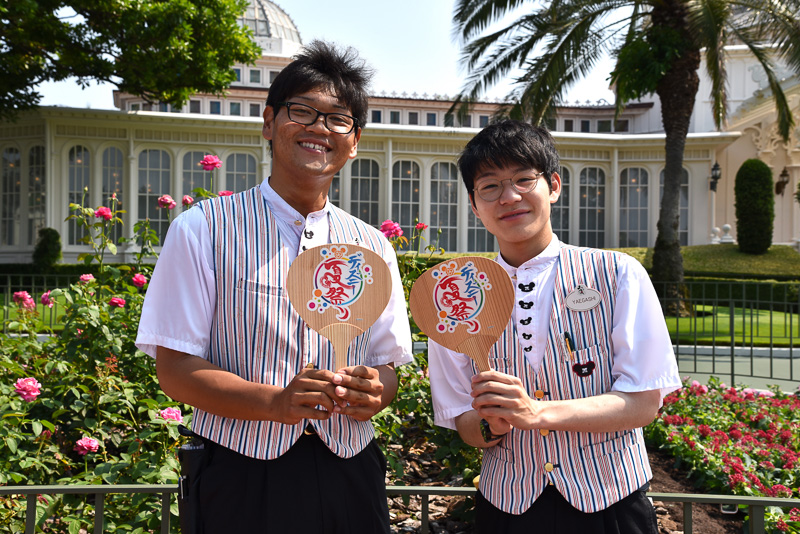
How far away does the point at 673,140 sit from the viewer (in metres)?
11.8

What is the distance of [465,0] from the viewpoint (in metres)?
10.9

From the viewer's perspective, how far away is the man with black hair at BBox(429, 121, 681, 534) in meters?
1.55

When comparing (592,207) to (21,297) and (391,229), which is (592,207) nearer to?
(391,229)

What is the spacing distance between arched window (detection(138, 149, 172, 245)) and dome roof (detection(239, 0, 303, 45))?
27837 mm

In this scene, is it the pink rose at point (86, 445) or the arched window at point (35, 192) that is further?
the arched window at point (35, 192)

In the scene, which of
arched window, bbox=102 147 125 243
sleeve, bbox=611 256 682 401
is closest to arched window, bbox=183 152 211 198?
arched window, bbox=102 147 125 243

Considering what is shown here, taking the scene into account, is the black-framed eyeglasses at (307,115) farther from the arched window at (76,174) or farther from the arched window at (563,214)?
the arched window at (563,214)

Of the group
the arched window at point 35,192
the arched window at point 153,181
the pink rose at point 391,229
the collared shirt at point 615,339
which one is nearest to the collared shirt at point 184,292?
the collared shirt at point 615,339

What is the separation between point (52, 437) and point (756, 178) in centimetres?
1734

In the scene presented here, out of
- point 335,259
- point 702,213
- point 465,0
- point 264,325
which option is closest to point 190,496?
point 264,325

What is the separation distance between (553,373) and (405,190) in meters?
15.0

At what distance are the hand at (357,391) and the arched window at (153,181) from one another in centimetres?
1494

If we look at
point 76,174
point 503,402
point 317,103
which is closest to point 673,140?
point 317,103

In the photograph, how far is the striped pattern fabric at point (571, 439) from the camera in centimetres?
158
